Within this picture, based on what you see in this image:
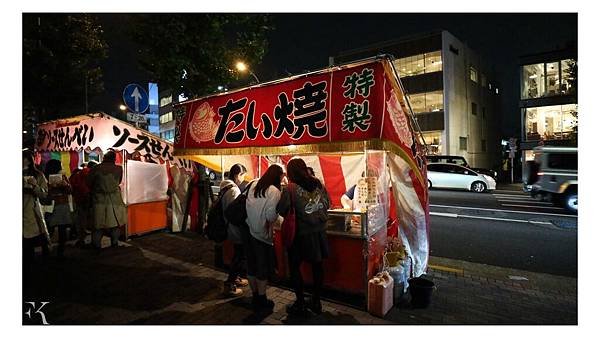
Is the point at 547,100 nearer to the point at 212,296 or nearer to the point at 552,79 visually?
the point at 552,79

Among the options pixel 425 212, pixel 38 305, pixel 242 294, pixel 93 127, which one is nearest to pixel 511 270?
pixel 425 212

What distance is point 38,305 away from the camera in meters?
4.92

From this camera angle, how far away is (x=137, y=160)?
29.7 feet

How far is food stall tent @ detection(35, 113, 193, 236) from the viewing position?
845 centimetres

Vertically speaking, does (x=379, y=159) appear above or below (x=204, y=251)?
above

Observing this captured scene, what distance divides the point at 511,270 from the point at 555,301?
1.38 m

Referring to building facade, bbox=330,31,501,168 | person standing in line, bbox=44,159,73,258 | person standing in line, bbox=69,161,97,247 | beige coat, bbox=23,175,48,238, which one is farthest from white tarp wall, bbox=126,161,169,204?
building facade, bbox=330,31,501,168

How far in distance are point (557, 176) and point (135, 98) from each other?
1523cm

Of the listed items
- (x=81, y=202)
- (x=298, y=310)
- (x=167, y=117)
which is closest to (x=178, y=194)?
(x=81, y=202)

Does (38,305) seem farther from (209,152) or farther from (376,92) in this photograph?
(376,92)

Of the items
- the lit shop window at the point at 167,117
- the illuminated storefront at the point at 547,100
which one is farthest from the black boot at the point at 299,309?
the lit shop window at the point at 167,117

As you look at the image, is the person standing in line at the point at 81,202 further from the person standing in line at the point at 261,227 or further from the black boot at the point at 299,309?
the black boot at the point at 299,309

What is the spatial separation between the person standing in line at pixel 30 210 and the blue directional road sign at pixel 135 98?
128 inches

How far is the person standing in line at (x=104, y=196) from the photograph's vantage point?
754cm
